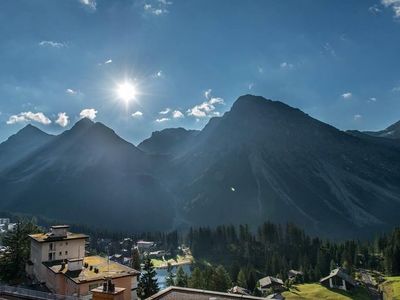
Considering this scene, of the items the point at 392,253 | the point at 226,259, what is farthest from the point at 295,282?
the point at 226,259

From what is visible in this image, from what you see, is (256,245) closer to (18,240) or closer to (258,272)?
(258,272)

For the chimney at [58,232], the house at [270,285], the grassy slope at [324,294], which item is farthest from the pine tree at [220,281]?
the chimney at [58,232]

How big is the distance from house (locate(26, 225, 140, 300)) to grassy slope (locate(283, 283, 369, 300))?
147 feet

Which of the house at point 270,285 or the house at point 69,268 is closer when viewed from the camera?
the house at point 69,268

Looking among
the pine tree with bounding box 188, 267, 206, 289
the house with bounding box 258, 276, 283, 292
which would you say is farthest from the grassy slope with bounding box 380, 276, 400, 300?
the pine tree with bounding box 188, 267, 206, 289

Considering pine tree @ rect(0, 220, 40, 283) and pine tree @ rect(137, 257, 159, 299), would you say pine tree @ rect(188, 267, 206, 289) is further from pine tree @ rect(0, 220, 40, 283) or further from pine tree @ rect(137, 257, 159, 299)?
pine tree @ rect(0, 220, 40, 283)

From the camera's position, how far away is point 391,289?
8338 centimetres

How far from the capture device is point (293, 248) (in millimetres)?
170625

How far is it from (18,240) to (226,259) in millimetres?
131798

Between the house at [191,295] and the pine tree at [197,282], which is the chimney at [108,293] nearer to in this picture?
the house at [191,295]

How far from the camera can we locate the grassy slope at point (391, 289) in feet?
252

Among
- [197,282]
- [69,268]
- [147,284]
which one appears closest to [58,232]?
[69,268]

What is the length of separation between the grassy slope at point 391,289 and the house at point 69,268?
57.6 metres

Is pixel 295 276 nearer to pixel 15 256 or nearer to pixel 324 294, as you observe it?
pixel 324 294
